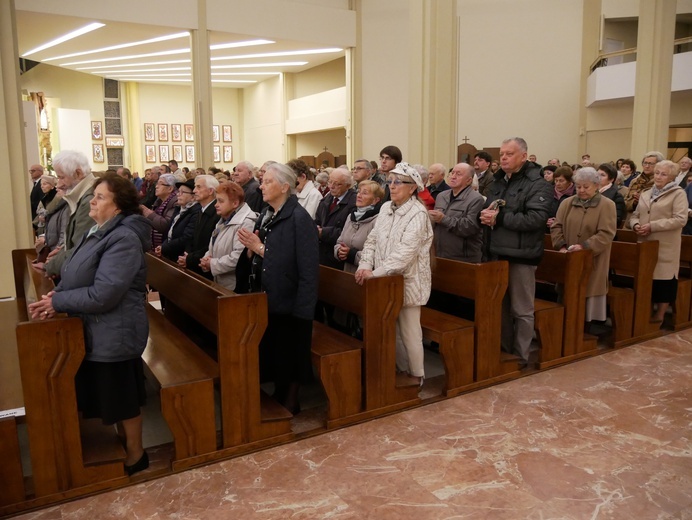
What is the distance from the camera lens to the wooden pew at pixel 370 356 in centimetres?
347

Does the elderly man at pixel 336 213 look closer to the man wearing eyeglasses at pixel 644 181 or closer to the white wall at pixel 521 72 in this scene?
the man wearing eyeglasses at pixel 644 181

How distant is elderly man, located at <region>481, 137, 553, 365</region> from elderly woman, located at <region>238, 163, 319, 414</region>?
Result: 1451 millimetres

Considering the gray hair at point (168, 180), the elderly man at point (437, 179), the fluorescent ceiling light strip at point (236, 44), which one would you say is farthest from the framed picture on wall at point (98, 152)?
the elderly man at point (437, 179)

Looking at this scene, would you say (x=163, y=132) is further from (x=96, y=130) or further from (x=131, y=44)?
(x=131, y=44)

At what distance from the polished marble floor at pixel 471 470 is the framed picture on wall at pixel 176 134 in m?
18.2

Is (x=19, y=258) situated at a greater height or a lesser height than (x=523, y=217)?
lesser

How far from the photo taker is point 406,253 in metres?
3.60

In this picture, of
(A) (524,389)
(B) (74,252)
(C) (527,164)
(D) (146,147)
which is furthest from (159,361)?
(D) (146,147)

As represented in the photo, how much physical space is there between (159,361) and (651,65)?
387 inches

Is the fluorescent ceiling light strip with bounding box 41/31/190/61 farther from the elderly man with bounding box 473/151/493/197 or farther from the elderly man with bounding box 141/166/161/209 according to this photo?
the elderly man with bounding box 473/151/493/197

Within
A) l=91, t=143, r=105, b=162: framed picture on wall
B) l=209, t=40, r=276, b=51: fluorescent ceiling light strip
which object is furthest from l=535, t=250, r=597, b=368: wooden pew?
l=91, t=143, r=105, b=162: framed picture on wall

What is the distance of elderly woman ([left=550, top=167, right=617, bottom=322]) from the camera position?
464cm

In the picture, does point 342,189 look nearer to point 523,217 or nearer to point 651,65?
point 523,217

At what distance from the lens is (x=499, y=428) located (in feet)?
11.4
